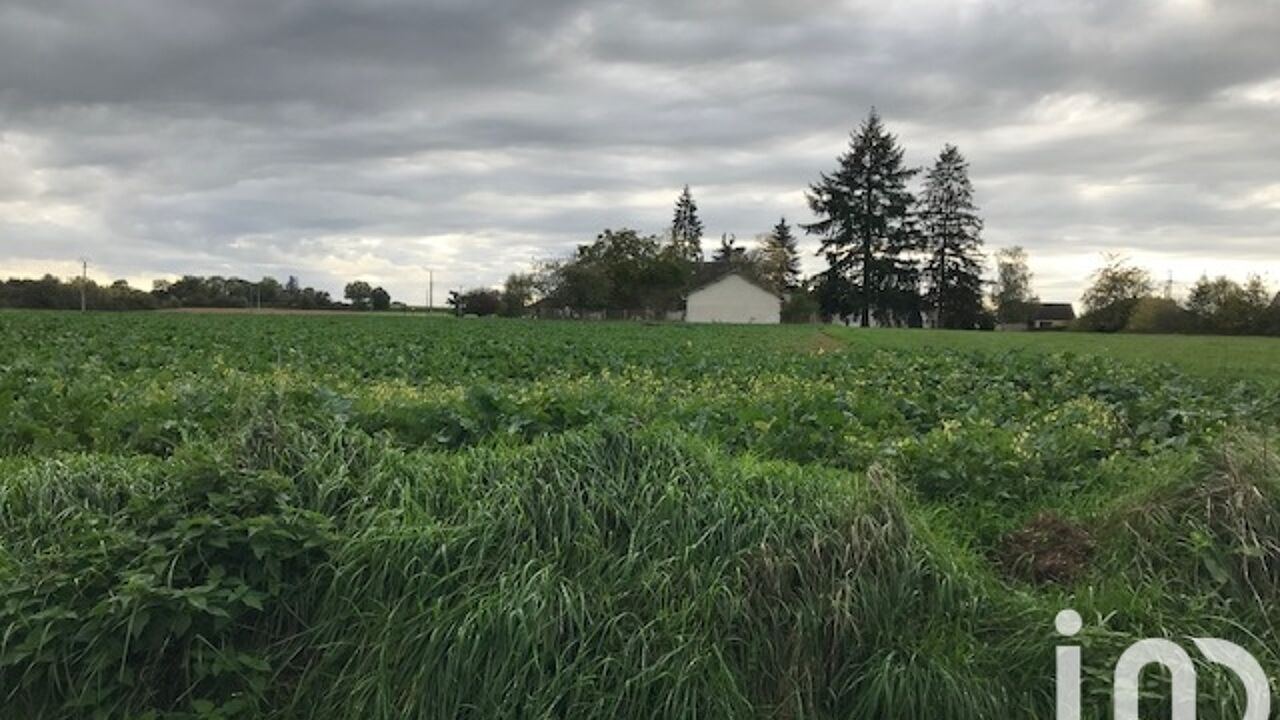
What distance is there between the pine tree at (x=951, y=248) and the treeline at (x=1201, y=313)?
11.0 metres

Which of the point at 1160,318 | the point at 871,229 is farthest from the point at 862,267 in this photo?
the point at 1160,318

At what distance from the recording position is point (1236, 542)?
4352 millimetres

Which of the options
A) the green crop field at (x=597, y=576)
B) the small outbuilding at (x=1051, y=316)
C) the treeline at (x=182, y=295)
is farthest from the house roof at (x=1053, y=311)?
the green crop field at (x=597, y=576)

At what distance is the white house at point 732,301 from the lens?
290ft

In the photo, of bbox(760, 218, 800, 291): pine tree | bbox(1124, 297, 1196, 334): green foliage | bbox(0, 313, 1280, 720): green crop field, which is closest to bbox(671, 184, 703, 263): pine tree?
bbox(760, 218, 800, 291): pine tree

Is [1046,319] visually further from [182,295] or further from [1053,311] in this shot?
[182,295]

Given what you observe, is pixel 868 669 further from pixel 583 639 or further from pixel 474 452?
pixel 474 452

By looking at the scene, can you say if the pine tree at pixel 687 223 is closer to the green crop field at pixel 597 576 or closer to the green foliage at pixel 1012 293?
the green foliage at pixel 1012 293

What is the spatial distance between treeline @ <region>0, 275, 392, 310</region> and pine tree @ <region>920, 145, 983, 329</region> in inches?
2343

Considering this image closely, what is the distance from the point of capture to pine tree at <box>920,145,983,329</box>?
8544 centimetres

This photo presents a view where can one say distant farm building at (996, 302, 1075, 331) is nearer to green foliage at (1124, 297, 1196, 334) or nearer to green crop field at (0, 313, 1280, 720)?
green foliage at (1124, 297, 1196, 334)

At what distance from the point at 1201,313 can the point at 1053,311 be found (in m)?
55.8

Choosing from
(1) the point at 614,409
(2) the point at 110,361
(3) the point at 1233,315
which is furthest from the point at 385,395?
(3) the point at 1233,315

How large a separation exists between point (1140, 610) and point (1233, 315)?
193 ft
